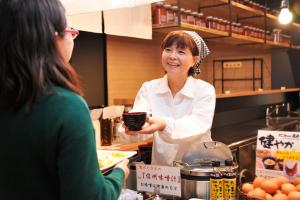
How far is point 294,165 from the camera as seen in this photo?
159 centimetres

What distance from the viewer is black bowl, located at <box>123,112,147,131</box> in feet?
4.33

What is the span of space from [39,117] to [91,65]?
8.43 feet

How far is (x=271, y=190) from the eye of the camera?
1.44 meters

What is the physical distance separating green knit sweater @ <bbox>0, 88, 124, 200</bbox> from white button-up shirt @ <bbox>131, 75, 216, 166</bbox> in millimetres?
821

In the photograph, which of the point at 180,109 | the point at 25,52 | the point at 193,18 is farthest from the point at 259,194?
the point at 193,18

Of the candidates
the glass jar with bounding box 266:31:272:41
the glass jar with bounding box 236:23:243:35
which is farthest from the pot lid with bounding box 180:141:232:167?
the glass jar with bounding box 266:31:272:41

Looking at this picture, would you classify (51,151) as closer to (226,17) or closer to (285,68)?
(226,17)

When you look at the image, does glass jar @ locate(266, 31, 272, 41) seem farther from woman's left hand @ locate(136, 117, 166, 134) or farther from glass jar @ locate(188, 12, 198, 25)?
woman's left hand @ locate(136, 117, 166, 134)

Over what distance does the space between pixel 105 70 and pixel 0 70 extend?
2.74 metres

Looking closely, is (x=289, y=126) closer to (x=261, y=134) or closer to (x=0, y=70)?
(x=261, y=134)

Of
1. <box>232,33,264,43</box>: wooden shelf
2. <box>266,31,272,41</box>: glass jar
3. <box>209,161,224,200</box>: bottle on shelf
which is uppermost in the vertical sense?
<box>266,31,272,41</box>: glass jar

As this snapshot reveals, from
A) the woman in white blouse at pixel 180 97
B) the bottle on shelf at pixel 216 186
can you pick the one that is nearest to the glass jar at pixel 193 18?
the woman in white blouse at pixel 180 97

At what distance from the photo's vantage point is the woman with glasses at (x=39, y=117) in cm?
75

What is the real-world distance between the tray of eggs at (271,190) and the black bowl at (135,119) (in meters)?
0.49
